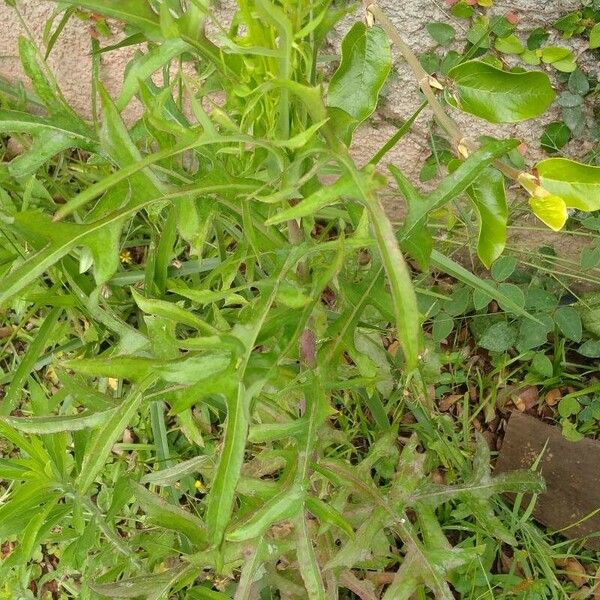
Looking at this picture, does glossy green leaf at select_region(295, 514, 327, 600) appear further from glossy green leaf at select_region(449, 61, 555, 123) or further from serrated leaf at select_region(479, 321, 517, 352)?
serrated leaf at select_region(479, 321, 517, 352)

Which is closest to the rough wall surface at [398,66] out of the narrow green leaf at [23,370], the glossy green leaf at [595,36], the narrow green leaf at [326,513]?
the glossy green leaf at [595,36]

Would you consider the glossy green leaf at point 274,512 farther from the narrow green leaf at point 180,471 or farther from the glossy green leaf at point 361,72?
the glossy green leaf at point 361,72

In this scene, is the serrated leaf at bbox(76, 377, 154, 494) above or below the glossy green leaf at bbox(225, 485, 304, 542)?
above

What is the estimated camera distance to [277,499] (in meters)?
0.97

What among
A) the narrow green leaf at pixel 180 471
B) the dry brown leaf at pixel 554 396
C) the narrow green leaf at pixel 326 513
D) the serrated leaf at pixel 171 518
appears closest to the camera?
the narrow green leaf at pixel 326 513

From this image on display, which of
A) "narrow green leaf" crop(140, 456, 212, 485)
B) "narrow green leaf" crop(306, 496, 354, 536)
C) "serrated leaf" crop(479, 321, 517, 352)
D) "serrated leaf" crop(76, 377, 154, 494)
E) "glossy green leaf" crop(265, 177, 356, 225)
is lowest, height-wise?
"serrated leaf" crop(479, 321, 517, 352)

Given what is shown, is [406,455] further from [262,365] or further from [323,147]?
[323,147]

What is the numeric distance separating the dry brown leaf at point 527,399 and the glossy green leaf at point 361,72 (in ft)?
3.73

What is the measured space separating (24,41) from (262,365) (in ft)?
1.86

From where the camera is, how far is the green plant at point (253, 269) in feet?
2.47

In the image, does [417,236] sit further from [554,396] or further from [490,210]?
[554,396]

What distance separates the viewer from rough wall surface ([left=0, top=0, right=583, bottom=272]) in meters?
1.43

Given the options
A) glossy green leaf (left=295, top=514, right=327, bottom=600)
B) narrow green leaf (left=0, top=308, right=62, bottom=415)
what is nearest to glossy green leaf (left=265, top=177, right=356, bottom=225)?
glossy green leaf (left=295, top=514, right=327, bottom=600)

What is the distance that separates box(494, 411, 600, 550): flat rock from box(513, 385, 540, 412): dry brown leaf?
0.19 ft
